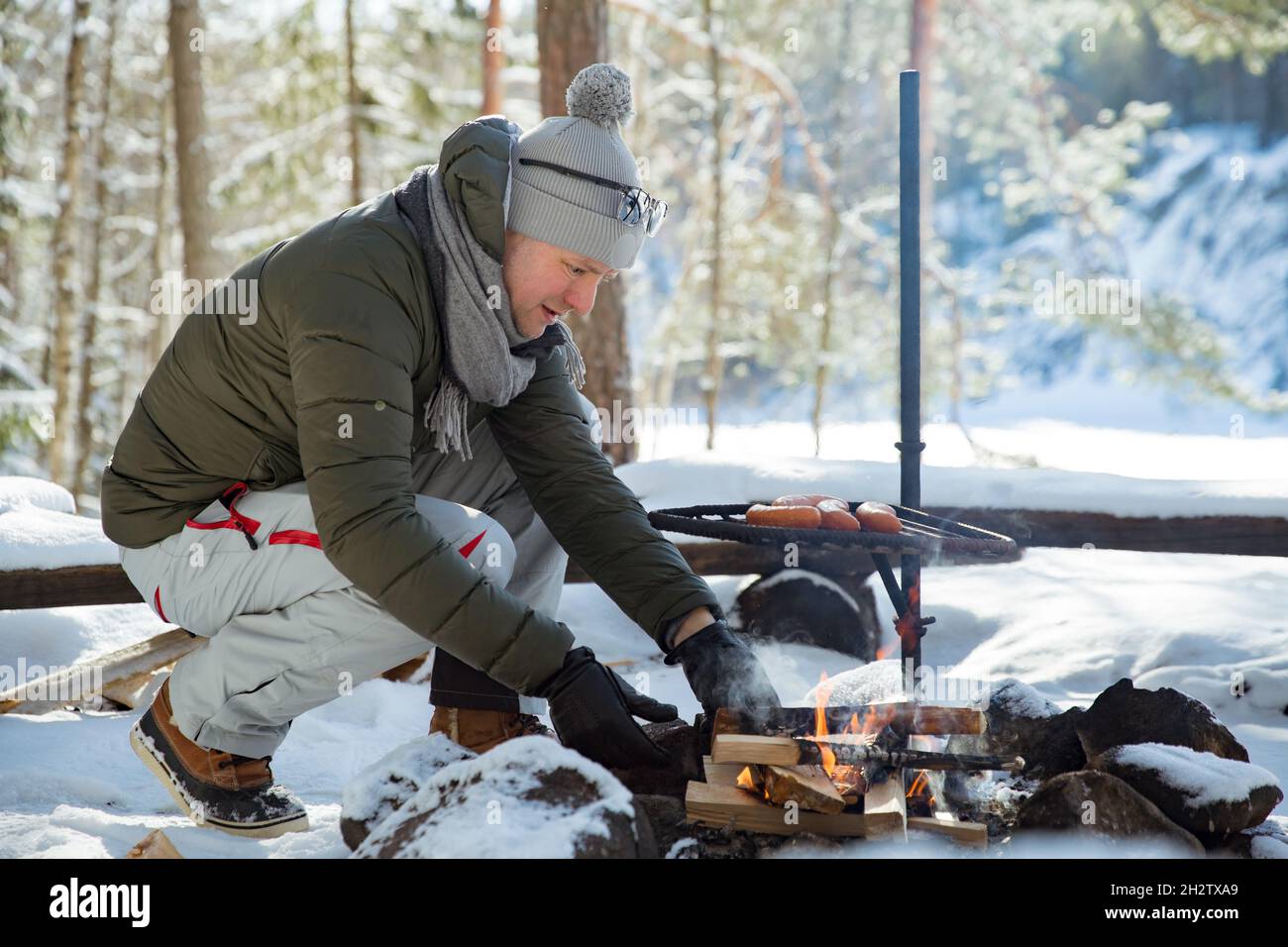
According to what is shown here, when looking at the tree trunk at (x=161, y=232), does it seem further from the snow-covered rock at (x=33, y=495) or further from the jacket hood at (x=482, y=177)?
the jacket hood at (x=482, y=177)

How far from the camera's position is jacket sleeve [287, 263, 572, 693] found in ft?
6.64

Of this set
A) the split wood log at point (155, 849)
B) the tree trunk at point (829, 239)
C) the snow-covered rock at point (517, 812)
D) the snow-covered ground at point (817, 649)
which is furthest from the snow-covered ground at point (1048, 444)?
the split wood log at point (155, 849)

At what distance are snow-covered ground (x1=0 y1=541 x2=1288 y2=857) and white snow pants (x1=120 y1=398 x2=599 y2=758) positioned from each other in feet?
0.91

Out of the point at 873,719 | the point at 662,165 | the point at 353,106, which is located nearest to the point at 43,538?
the point at 873,719

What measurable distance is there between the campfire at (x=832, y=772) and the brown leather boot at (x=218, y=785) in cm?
91

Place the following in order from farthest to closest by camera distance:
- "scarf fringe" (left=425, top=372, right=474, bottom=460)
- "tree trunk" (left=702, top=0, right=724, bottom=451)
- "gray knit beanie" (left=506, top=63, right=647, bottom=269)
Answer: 1. "tree trunk" (left=702, top=0, right=724, bottom=451)
2. "scarf fringe" (left=425, top=372, right=474, bottom=460)
3. "gray knit beanie" (left=506, top=63, right=647, bottom=269)

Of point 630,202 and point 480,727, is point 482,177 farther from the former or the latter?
point 480,727

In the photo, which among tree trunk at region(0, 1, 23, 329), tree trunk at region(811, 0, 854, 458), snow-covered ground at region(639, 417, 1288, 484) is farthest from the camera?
snow-covered ground at region(639, 417, 1288, 484)

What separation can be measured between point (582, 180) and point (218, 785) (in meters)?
1.54

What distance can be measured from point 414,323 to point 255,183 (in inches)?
482

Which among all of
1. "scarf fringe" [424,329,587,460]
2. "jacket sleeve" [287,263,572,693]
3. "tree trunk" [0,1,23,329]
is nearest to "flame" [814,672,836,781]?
"jacket sleeve" [287,263,572,693]

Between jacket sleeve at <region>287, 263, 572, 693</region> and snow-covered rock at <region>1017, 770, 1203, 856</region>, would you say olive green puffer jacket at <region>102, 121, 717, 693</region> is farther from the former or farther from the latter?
snow-covered rock at <region>1017, 770, 1203, 856</region>

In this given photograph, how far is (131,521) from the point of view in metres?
2.42

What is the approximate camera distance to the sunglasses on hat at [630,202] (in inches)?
92.5
